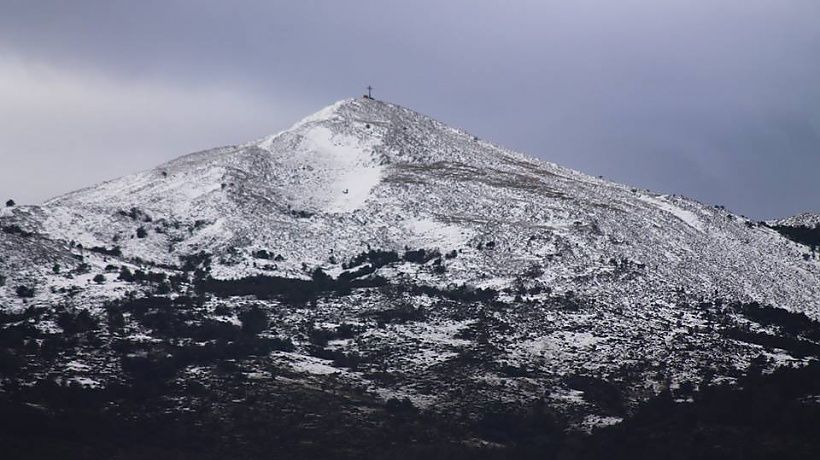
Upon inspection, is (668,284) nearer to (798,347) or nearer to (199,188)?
(798,347)

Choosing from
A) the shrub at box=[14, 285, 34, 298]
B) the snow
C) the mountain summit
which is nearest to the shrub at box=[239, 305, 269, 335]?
the mountain summit

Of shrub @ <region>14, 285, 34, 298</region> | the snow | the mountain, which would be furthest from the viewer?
the snow

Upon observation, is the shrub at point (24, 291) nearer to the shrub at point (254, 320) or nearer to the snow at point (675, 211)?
the shrub at point (254, 320)

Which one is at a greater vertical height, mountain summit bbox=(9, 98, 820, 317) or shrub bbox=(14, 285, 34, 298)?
mountain summit bbox=(9, 98, 820, 317)

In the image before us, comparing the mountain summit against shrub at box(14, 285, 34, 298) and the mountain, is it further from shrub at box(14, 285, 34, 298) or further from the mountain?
shrub at box(14, 285, 34, 298)

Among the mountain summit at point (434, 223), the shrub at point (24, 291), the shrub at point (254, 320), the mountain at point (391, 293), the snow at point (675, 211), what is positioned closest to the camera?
the mountain at point (391, 293)

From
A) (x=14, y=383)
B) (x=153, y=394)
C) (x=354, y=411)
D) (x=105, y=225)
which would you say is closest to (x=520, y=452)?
(x=354, y=411)

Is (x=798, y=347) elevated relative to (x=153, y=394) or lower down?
elevated

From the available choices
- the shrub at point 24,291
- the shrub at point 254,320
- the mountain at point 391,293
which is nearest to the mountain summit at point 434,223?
the mountain at point 391,293
